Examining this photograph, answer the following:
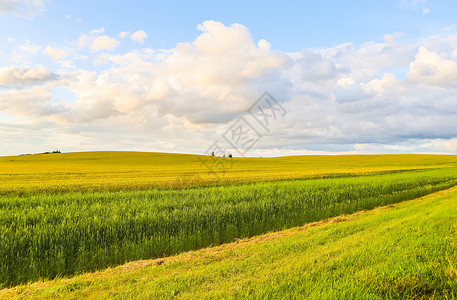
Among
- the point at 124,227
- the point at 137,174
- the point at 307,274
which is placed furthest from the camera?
the point at 137,174

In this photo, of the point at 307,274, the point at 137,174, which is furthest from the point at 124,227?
the point at 137,174

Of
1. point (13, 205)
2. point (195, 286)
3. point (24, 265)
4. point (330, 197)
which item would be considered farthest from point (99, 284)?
point (330, 197)

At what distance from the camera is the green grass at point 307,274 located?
15.6ft

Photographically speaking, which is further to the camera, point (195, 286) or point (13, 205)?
point (13, 205)

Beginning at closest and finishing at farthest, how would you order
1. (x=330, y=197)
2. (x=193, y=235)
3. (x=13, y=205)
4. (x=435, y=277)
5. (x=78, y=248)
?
(x=435, y=277) → (x=78, y=248) → (x=193, y=235) → (x=13, y=205) → (x=330, y=197)

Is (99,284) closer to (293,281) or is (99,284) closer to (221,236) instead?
(293,281)

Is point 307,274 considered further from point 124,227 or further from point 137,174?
point 137,174

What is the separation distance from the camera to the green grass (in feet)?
15.6

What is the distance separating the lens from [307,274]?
17.7 ft

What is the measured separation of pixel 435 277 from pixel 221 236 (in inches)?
324

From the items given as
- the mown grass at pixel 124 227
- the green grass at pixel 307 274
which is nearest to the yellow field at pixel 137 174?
the mown grass at pixel 124 227

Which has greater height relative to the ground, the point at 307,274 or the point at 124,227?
the point at 307,274

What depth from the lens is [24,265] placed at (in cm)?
866

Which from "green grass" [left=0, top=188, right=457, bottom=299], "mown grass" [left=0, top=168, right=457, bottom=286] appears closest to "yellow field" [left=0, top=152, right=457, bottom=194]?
"mown grass" [left=0, top=168, right=457, bottom=286]
